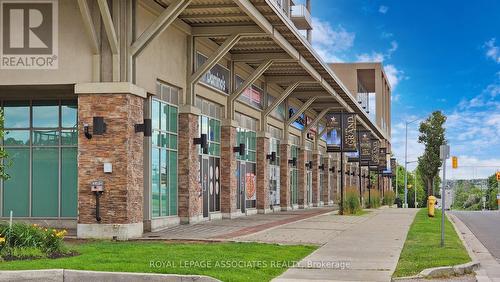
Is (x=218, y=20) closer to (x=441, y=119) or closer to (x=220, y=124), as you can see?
(x=220, y=124)

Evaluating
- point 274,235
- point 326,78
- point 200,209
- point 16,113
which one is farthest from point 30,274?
point 326,78

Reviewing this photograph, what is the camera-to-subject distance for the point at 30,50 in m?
18.5

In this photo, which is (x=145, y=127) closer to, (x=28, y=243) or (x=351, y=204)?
(x=28, y=243)

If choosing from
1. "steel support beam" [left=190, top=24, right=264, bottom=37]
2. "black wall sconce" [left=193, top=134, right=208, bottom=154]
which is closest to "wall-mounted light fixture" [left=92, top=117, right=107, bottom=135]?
"black wall sconce" [left=193, top=134, right=208, bottom=154]

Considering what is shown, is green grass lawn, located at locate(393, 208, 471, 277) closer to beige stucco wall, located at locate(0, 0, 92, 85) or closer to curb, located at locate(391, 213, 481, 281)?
curb, located at locate(391, 213, 481, 281)

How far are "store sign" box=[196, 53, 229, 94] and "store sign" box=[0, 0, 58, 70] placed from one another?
21.6ft

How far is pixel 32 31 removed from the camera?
18.5 m

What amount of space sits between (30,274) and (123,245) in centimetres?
525

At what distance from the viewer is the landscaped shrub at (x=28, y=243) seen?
12.7m

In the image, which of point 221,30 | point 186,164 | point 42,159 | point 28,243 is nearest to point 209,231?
point 186,164

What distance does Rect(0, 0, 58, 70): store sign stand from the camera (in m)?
18.5

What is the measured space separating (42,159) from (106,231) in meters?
4.23

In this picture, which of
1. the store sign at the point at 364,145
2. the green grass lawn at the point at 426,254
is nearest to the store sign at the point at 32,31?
the green grass lawn at the point at 426,254

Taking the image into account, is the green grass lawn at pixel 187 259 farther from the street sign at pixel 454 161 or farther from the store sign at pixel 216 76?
the store sign at pixel 216 76
